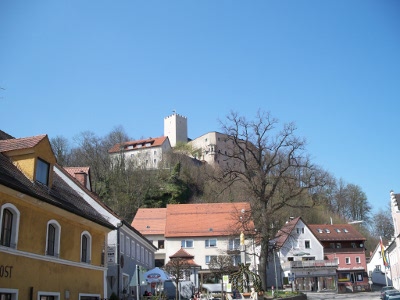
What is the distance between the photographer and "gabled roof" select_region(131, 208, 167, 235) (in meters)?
65.8

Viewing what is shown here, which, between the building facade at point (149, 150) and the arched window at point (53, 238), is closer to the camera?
the arched window at point (53, 238)

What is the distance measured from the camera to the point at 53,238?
17188mm

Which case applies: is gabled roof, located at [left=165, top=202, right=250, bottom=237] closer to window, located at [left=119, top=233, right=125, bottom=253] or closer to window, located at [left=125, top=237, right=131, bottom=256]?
window, located at [left=125, top=237, right=131, bottom=256]

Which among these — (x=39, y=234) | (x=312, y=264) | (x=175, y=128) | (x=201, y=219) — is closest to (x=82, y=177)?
(x=39, y=234)

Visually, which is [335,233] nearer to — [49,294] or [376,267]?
[376,267]

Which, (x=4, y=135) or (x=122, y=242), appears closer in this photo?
(x=4, y=135)

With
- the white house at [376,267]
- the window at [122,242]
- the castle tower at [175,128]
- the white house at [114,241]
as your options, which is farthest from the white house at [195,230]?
the castle tower at [175,128]

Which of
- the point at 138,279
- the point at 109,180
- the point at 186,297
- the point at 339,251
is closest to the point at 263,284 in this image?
the point at 186,297

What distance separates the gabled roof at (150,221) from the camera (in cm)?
6575

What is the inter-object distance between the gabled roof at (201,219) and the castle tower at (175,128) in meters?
78.5

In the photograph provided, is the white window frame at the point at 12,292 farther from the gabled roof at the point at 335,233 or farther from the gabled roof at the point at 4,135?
the gabled roof at the point at 335,233

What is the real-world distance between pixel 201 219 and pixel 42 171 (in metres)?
49.5

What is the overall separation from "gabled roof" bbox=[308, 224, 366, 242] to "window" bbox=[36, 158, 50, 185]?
6008cm

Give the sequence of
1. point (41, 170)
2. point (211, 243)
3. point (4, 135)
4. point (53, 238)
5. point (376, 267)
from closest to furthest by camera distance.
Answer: point (53, 238) → point (41, 170) → point (4, 135) → point (211, 243) → point (376, 267)
